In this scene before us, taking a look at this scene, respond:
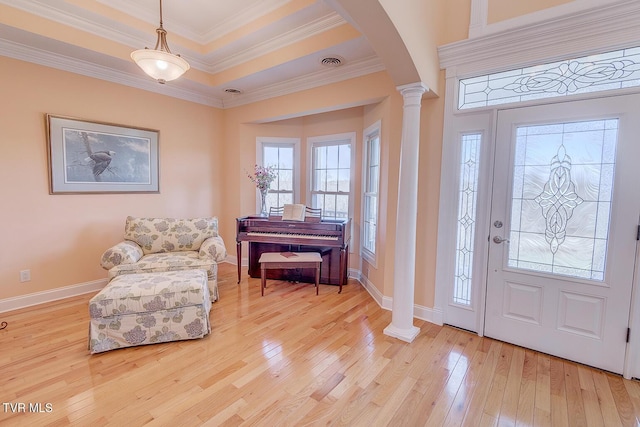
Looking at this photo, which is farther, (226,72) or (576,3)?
(226,72)

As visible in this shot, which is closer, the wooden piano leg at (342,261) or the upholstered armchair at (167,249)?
the upholstered armchair at (167,249)

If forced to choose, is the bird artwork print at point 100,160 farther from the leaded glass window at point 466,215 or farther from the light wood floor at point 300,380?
the leaded glass window at point 466,215

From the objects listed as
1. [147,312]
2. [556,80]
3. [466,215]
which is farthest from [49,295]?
[556,80]

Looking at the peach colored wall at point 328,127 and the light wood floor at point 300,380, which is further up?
the peach colored wall at point 328,127

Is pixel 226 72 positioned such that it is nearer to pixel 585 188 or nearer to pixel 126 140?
pixel 126 140

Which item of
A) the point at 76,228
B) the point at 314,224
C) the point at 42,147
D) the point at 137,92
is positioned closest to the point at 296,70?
the point at 314,224

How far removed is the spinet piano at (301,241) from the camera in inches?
142

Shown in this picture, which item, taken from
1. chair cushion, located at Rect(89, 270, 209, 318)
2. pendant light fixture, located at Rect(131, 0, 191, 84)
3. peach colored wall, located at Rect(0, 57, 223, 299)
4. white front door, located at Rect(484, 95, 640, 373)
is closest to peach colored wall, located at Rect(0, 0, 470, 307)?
peach colored wall, located at Rect(0, 57, 223, 299)

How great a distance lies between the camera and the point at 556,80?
7.28 ft

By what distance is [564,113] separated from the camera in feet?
7.11

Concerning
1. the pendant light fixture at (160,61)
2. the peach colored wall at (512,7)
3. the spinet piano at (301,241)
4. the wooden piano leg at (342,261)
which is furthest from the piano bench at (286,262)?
the peach colored wall at (512,7)

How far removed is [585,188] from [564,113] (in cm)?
59

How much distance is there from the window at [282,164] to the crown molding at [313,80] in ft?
2.22

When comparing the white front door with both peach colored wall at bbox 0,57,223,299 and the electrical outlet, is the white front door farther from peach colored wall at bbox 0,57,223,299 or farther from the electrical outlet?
the electrical outlet
